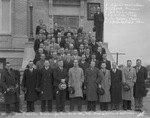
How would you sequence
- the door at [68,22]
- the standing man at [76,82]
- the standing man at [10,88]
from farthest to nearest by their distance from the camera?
the door at [68,22]
the standing man at [76,82]
the standing man at [10,88]

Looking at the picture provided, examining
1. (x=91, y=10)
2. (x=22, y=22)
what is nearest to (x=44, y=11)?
(x=22, y=22)

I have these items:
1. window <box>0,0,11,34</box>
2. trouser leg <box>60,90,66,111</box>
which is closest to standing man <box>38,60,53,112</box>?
trouser leg <box>60,90,66,111</box>

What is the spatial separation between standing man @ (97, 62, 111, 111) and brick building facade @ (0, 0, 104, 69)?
8297mm

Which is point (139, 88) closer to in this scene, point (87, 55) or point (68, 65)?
point (87, 55)

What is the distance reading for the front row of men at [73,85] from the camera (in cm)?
1088

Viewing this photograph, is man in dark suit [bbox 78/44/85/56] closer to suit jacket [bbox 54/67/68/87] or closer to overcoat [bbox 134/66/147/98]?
suit jacket [bbox 54/67/68/87]

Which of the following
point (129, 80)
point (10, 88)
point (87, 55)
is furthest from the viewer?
point (87, 55)

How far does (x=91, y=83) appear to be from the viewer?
11117 millimetres

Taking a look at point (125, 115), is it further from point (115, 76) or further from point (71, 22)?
point (71, 22)

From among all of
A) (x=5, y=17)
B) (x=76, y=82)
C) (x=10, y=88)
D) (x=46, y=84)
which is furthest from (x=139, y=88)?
(x=5, y=17)

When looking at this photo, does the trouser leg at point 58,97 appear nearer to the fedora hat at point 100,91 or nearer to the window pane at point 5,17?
the fedora hat at point 100,91

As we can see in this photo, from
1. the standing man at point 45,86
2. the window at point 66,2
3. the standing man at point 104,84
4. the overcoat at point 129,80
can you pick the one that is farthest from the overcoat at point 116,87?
the window at point 66,2

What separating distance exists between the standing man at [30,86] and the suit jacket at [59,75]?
71cm

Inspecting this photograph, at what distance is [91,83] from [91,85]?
72 millimetres
